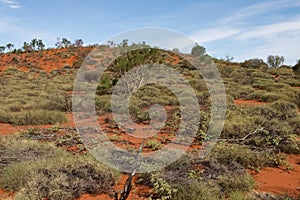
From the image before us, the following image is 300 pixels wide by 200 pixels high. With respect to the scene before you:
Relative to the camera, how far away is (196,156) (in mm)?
5930

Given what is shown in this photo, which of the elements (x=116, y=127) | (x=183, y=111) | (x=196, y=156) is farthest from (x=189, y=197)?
(x=183, y=111)

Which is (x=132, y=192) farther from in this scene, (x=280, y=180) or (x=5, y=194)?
(x=280, y=180)

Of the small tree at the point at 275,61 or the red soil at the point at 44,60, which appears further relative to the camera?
the small tree at the point at 275,61

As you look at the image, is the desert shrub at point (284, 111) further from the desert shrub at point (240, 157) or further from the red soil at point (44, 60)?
Result: the red soil at point (44, 60)

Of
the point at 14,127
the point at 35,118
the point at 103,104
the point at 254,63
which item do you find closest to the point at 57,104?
the point at 103,104

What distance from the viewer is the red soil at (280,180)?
16.2 ft

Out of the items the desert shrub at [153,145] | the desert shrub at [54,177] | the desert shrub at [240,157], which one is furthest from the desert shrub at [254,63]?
the desert shrub at [54,177]

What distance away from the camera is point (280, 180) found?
17.7 feet

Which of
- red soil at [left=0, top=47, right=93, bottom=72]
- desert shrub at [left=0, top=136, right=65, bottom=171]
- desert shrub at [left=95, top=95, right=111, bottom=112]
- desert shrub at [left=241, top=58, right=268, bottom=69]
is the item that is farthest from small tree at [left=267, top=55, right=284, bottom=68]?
desert shrub at [left=0, top=136, right=65, bottom=171]

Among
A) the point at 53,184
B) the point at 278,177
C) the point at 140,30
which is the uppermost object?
the point at 140,30

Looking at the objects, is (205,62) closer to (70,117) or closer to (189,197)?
(70,117)

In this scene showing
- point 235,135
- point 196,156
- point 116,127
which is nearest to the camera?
point 196,156

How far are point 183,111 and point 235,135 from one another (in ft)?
9.48

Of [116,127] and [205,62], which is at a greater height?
[205,62]
